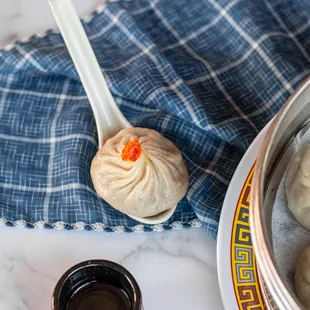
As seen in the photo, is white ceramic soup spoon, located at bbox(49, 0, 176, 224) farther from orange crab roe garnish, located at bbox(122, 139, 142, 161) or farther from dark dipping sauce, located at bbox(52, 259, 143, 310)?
dark dipping sauce, located at bbox(52, 259, 143, 310)

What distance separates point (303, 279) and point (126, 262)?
27 centimetres

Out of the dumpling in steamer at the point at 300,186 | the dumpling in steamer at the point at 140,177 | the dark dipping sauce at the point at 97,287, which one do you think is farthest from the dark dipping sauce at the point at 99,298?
the dumpling in steamer at the point at 300,186

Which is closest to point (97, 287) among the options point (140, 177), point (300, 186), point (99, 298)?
point (99, 298)

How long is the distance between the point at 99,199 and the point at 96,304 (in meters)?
0.20

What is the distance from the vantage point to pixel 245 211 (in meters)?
0.88

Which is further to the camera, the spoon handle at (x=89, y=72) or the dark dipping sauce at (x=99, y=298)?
the spoon handle at (x=89, y=72)

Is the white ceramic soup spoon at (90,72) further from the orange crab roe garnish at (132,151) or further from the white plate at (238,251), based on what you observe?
the white plate at (238,251)

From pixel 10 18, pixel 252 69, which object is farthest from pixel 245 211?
pixel 10 18

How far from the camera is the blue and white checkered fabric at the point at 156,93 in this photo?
97cm

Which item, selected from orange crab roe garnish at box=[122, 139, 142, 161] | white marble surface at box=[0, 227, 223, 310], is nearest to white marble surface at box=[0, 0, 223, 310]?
white marble surface at box=[0, 227, 223, 310]

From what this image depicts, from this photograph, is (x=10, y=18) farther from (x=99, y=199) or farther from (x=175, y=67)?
(x=99, y=199)

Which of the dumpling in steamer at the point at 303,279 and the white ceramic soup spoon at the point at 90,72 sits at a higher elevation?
the white ceramic soup spoon at the point at 90,72

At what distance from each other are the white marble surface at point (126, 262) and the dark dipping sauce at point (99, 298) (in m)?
0.08

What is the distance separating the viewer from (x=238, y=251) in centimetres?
86
